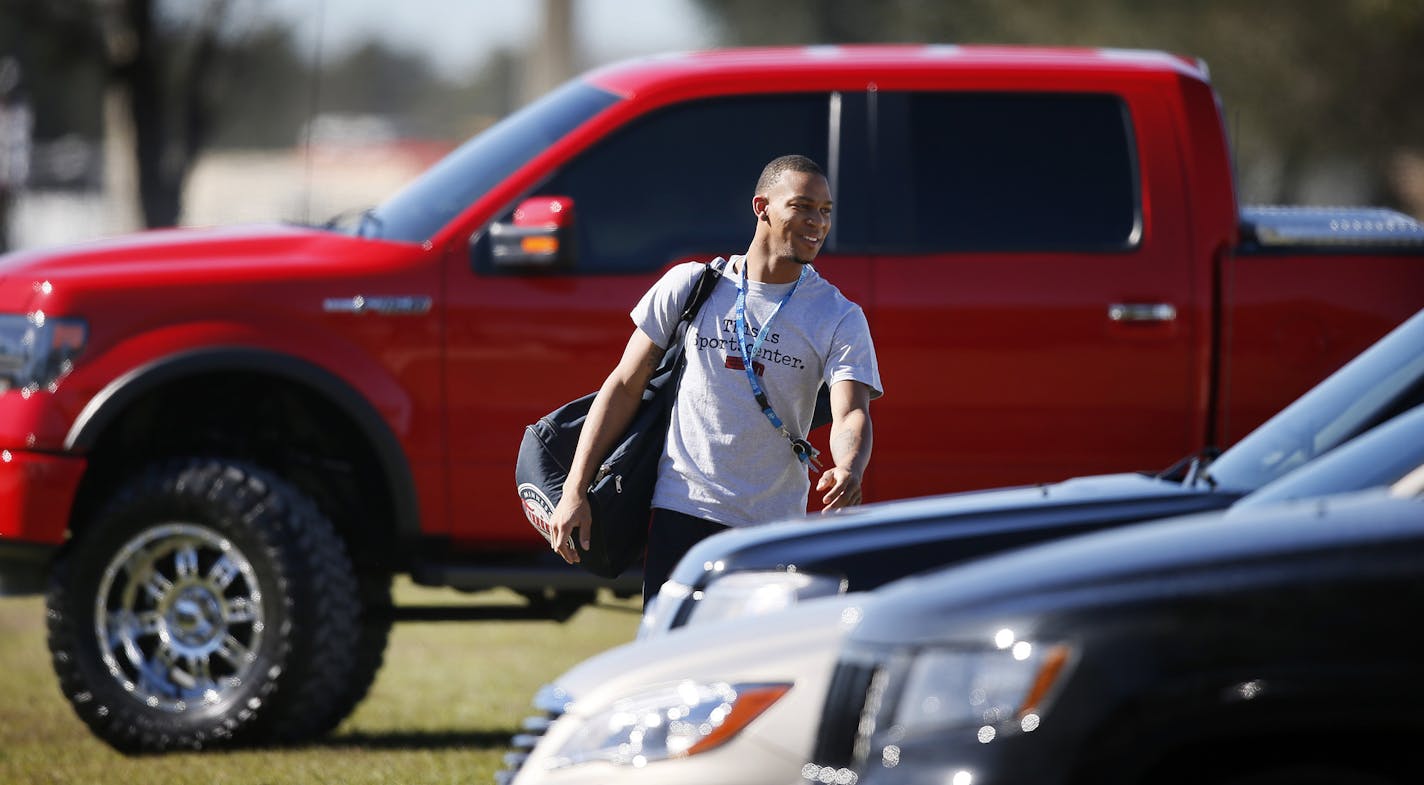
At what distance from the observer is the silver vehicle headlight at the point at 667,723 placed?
330 cm

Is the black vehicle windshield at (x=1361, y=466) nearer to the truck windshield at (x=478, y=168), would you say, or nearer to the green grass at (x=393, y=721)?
the green grass at (x=393, y=721)

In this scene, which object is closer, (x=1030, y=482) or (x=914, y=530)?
(x=914, y=530)

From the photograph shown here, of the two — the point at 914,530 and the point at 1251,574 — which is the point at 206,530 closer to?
the point at 914,530

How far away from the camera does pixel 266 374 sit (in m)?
6.63

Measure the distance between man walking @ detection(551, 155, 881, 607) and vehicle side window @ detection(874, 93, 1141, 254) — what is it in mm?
1884

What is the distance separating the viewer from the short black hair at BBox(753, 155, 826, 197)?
4844 millimetres

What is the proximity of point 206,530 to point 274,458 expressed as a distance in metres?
0.35

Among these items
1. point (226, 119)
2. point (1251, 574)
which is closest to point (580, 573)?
point (1251, 574)

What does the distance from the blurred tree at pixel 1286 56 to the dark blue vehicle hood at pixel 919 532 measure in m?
22.7

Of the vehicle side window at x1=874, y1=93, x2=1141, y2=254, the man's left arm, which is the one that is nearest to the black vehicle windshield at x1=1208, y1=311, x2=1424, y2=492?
the man's left arm

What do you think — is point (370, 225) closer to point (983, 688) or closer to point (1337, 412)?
point (1337, 412)

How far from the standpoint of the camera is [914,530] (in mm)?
4035

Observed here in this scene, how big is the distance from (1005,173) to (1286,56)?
25110 millimetres

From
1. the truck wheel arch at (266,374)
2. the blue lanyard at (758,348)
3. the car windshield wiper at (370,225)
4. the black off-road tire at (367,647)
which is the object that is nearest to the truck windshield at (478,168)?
the car windshield wiper at (370,225)
